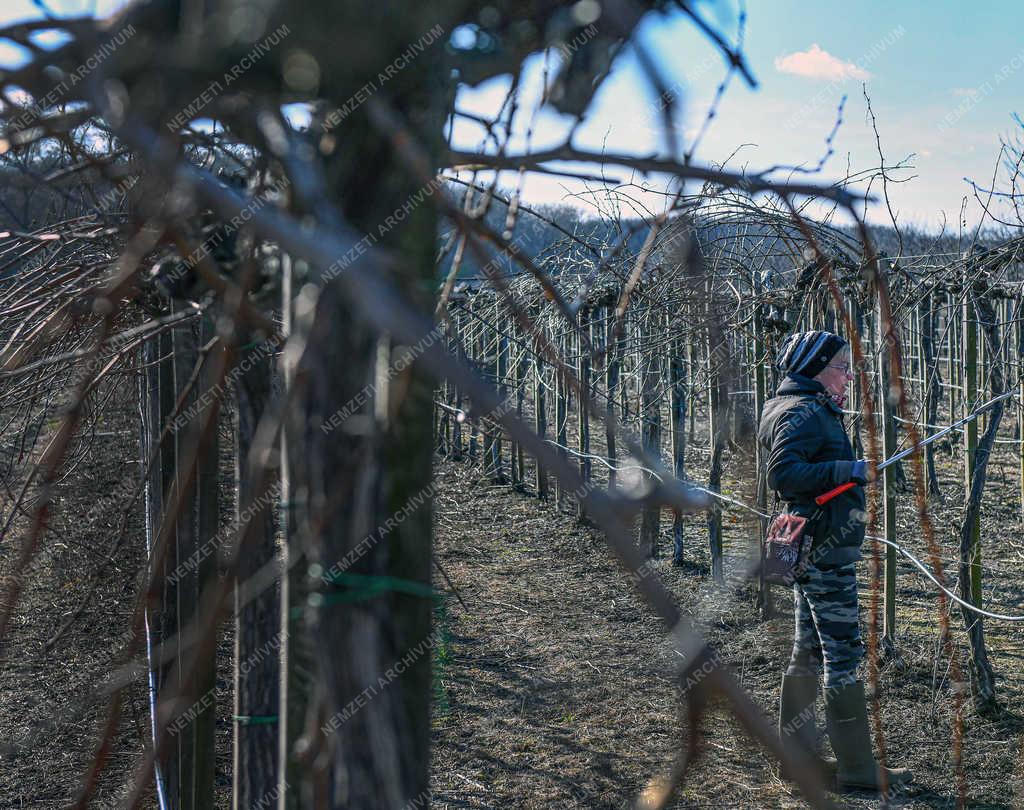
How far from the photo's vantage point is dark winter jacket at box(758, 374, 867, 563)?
361 centimetres

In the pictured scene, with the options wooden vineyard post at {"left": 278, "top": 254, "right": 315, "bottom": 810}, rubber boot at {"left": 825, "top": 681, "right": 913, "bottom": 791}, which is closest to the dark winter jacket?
rubber boot at {"left": 825, "top": 681, "right": 913, "bottom": 791}

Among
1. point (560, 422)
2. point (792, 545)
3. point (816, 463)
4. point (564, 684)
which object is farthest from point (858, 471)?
point (560, 422)

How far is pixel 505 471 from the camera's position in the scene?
11086 mm

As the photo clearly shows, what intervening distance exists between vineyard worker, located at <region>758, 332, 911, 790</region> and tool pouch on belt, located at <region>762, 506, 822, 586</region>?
30 millimetres

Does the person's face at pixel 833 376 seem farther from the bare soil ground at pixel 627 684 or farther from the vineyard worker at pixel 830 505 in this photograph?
the bare soil ground at pixel 627 684

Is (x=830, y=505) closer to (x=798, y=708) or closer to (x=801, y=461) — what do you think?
(x=801, y=461)

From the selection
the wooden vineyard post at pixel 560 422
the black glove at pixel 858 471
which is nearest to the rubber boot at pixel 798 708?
the black glove at pixel 858 471

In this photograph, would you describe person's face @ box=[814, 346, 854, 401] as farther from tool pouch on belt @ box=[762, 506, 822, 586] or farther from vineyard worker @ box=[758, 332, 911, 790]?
tool pouch on belt @ box=[762, 506, 822, 586]

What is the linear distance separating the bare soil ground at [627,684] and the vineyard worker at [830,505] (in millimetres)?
172

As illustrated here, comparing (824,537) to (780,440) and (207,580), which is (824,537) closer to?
(780,440)

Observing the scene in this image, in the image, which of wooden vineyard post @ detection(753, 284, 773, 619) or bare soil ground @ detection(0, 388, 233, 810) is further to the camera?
wooden vineyard post @ detection(753, 284, 773, 619)

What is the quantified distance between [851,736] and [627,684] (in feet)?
5.47

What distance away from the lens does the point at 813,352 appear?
368 cm

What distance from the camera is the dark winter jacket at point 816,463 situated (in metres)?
3.61
